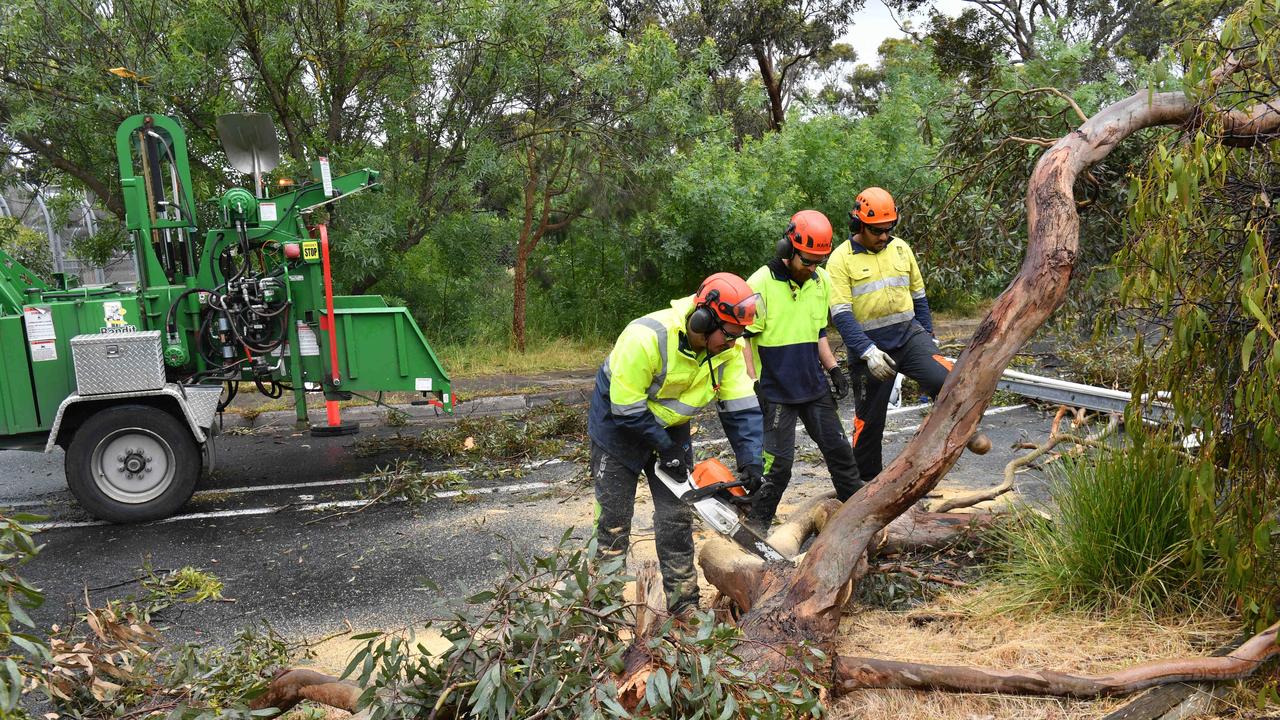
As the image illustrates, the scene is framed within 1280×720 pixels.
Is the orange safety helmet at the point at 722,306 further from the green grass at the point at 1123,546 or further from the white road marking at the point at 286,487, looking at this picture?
the white road marking at the point at 286,487

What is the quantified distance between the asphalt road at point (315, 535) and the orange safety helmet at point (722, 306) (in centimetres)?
126

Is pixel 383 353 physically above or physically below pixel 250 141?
below

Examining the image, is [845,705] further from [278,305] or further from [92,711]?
[278,305]

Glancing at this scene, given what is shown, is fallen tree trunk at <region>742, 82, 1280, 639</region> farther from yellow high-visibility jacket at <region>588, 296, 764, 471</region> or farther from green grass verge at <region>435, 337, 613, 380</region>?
green grass verge at <region>435, 337, 613, 380</region>

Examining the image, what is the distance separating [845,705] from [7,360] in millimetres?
5926

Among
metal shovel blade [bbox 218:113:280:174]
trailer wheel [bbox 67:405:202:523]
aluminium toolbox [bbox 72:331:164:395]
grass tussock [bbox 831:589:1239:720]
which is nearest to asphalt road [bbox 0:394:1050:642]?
trailer wheel [bbox 67:405:202:523]

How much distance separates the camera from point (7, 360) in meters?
6.37

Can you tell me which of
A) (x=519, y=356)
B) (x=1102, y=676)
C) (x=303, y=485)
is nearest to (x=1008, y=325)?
(x=1102, y=676)

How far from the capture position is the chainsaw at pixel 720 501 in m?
3.97

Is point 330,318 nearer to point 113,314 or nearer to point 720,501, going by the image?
point 113,314

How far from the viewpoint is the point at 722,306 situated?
3984 mm

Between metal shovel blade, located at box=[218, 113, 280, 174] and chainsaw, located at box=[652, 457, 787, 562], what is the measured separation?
195 inches

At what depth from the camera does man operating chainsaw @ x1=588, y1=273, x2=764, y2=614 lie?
4066 millimetres

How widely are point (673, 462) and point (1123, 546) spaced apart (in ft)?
6.44
